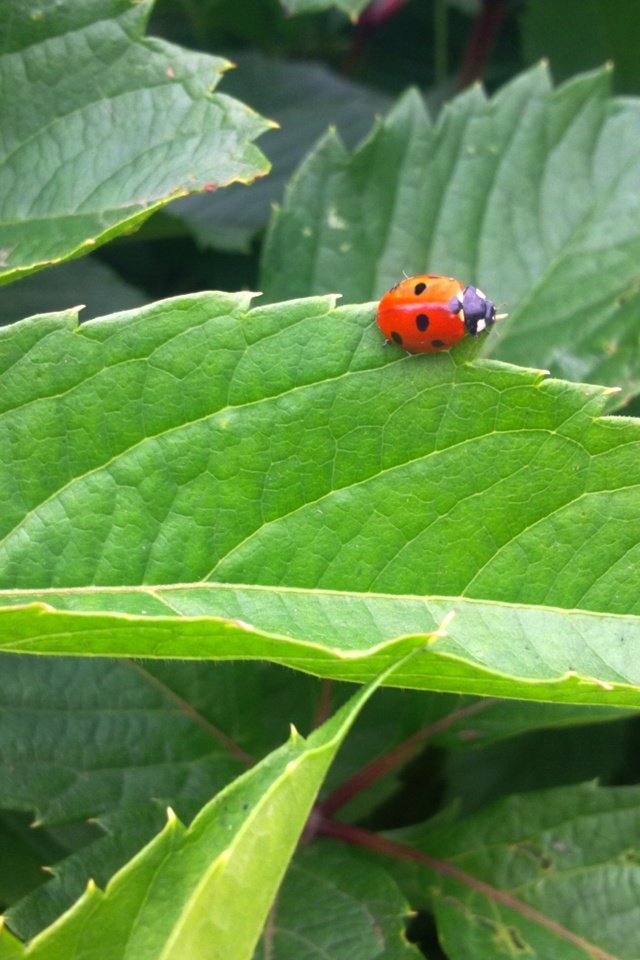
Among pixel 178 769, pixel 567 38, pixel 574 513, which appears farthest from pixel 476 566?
pixel 567 38

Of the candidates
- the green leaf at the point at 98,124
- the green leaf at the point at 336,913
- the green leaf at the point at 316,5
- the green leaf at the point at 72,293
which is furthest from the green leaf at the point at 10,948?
the green leaf at the point at 316,5

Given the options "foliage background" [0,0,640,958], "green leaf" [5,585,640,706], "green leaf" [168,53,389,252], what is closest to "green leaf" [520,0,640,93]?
"foliage background" [0,0,640,958]

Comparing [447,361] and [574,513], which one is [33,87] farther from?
[574,513]

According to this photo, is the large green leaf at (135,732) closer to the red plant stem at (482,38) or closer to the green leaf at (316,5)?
the green leaf at (316,5)

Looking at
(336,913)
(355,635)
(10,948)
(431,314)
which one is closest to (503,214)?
(431,314)

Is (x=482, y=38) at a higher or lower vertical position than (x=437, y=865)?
higher

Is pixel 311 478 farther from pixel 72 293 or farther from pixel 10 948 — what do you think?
pixel 72 293
